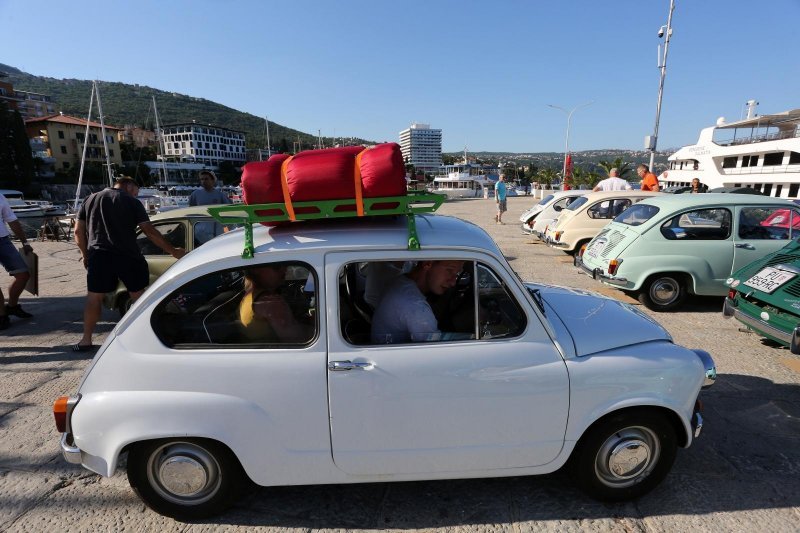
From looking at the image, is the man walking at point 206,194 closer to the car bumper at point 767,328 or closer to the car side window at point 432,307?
the car side window at point 432,307

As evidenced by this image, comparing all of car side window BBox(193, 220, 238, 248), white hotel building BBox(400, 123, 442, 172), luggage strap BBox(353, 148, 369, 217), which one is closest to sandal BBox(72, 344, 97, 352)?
car side window BBox(193, 220, 238, 248)

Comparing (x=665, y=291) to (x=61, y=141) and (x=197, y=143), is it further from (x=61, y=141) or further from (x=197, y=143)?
(x=197, y=143)

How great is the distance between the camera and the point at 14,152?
2299 inches

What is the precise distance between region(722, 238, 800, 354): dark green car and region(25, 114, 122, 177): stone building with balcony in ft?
305

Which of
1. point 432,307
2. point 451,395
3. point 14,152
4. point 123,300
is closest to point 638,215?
point 432,307

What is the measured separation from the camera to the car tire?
2264 mm

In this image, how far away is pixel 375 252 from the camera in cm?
212

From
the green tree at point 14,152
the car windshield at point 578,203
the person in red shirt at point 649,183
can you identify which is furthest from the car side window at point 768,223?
the green tree at point 14,152

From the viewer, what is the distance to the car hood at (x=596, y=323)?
2.31 m

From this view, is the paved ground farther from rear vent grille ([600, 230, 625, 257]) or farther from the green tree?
the green tree

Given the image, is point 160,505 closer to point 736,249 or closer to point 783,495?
point 783,495

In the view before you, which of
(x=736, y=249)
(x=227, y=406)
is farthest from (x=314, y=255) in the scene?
(x=736, y=249)

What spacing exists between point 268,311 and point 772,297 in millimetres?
4885

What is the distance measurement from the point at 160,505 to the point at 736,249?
289 inches
